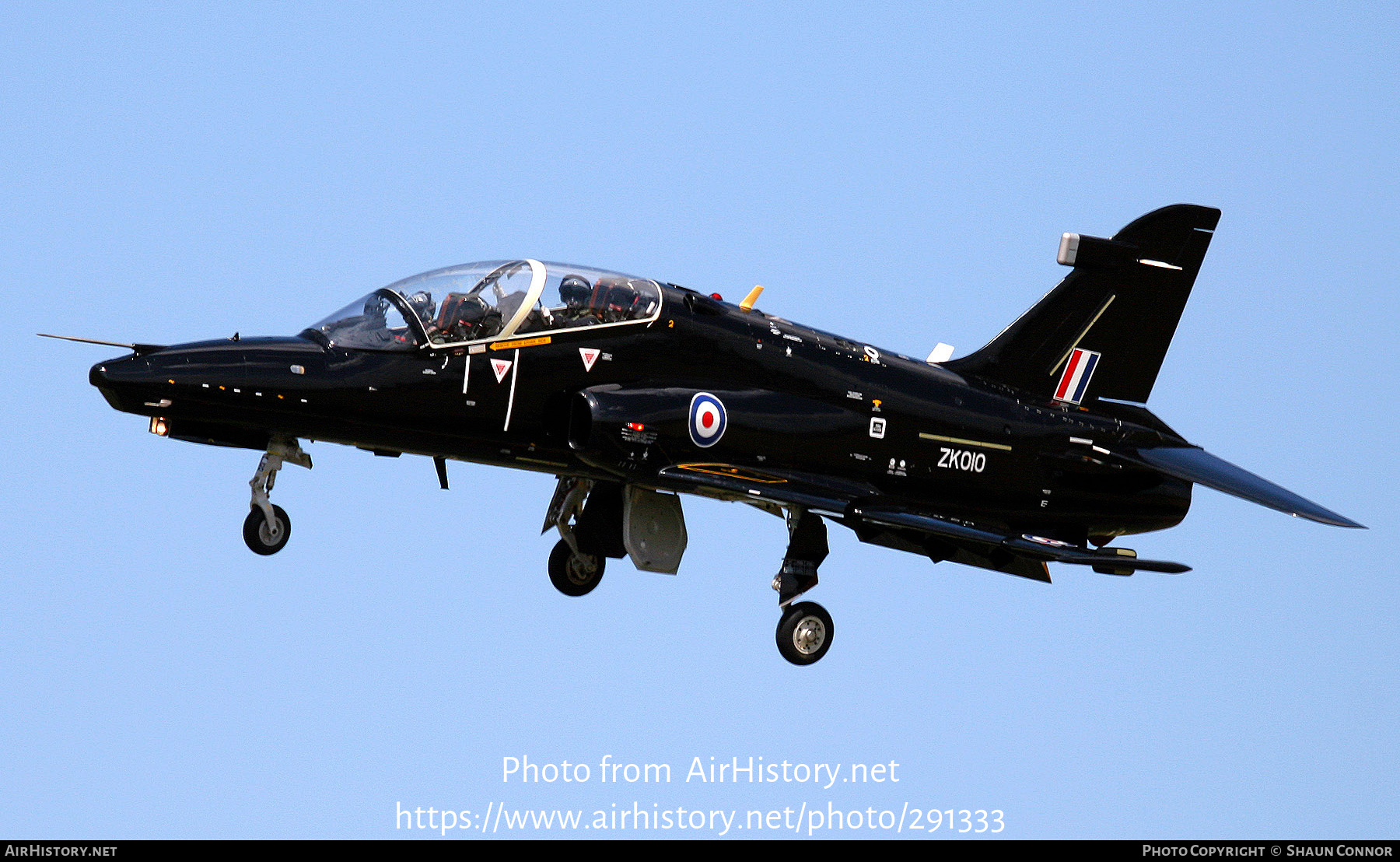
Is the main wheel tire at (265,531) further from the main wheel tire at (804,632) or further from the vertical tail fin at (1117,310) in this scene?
the vertical tail fin at (1117,310)

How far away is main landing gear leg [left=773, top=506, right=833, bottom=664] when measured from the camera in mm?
20391

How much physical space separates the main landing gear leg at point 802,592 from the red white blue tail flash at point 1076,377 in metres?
4.16

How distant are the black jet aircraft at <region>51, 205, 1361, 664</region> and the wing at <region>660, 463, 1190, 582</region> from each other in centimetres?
3

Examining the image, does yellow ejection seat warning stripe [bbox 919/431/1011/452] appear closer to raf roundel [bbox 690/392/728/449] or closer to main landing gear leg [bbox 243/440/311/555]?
raf roundel [bbox 690/392/728/449]

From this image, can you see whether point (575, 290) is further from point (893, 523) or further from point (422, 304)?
point (893, 523)

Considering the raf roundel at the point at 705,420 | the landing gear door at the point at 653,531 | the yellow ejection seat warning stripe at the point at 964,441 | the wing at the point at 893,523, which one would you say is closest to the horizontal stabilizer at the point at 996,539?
the wing at the point at 893,523

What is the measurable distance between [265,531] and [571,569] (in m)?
4.85

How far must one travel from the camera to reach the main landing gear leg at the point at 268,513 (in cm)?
1845

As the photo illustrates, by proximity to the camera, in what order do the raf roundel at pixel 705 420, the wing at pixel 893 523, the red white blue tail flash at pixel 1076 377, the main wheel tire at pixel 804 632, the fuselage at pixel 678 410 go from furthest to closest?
the red white blue tail flash at pixel 1076 377
the main wheel tire at pixel 804 632
the raf roundel at pixel 705 420
the wing at pixel 893 523
the fuselage at pixel 678 410

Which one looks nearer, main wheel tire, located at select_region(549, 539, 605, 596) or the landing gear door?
the landing gear door

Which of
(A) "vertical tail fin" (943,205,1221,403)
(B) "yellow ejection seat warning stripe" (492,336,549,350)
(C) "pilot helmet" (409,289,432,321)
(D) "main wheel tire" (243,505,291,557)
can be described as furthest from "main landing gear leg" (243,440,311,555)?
(A) "vertical tail fin" (943,205,1221,403)

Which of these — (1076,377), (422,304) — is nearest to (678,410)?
(422,304)

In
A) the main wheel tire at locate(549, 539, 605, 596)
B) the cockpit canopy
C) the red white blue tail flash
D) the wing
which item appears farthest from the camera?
the red white blue tail flash

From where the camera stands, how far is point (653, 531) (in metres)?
21.4
